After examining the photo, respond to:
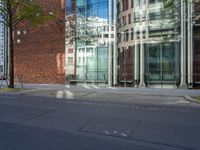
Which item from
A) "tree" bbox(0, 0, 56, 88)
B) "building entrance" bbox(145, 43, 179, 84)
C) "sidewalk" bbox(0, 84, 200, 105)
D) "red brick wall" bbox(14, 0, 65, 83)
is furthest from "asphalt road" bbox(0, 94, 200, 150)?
"red brick wall" bbox(14, 0, 65, 83)

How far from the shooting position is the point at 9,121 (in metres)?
7.68

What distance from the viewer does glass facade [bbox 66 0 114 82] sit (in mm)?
23016

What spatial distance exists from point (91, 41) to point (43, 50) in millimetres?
5524

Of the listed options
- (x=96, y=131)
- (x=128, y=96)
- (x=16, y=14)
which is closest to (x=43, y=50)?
(x=16, y=14)

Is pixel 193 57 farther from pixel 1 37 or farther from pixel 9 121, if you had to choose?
pixel 1 37

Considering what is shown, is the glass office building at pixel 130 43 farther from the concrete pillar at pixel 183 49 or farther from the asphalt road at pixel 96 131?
the asphalt road at pixel 96 131

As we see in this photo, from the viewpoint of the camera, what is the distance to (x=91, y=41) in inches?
938

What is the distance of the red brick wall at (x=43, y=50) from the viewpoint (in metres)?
25.2

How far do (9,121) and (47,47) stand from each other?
18.9 meters

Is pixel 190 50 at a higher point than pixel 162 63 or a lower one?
higher

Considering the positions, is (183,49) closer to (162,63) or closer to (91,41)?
(162,63)

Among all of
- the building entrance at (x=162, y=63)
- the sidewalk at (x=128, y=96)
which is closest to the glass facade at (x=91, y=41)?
the building entrance at (x=162, y=63)

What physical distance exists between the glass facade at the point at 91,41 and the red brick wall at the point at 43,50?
135 cm

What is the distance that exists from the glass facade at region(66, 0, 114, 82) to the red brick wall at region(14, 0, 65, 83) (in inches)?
53.2
